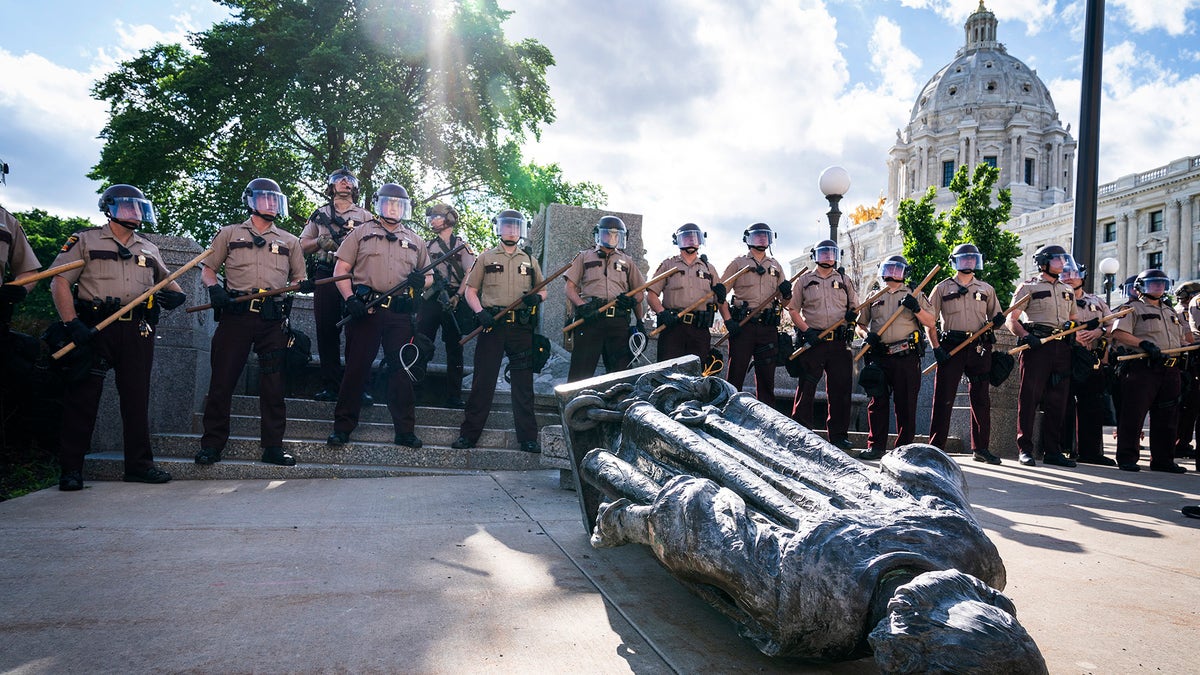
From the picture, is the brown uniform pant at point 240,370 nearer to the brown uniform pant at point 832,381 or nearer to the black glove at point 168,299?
the black glove at point 168,299

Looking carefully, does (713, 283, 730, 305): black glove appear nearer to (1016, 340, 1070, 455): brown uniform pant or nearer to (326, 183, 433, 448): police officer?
(326, 183, 433, 448): police officer

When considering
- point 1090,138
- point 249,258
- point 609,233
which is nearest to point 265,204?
point 249,258

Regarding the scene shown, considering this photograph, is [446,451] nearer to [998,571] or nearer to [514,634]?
[514,634]

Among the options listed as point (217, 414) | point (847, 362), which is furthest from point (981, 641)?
point (847, 362)

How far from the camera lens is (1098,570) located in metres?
3.60

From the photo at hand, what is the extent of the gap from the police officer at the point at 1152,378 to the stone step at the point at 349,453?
7.42 m

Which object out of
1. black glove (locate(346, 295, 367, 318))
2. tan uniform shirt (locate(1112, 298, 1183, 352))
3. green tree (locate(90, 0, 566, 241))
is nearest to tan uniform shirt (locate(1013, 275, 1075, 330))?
tan uniform shirt (locate(1112, 298, 1183, 352))

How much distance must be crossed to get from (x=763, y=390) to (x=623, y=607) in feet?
16.3

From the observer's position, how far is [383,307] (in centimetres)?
633

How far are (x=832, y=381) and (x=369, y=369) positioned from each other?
480 centimetres

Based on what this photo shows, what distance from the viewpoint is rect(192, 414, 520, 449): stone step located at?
6457mm

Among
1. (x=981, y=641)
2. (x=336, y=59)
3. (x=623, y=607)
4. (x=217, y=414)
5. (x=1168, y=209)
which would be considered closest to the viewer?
(x=981, y=641)

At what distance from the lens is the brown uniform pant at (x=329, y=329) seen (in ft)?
22.8

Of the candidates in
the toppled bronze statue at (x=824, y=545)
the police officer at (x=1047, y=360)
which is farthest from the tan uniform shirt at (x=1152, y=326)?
the toppled bronze statue at (x=824, y=545)
